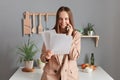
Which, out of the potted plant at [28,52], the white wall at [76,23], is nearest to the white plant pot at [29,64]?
the potted plant at [28,52]

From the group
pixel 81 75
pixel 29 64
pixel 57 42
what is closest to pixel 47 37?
pixel 57 42

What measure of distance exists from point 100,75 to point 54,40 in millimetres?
767

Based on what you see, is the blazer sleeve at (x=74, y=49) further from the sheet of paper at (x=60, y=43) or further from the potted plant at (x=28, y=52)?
the potted plant at (x=28, y=52)

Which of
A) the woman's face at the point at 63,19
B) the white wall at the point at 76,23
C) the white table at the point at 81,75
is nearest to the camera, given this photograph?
the woman's face at the point at 63,19

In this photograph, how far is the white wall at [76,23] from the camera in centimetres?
231

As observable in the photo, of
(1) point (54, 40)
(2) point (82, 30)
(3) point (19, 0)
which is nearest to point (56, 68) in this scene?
(1) point (54, 40)

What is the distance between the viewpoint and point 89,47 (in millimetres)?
2365

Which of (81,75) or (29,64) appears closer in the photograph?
(81,75)

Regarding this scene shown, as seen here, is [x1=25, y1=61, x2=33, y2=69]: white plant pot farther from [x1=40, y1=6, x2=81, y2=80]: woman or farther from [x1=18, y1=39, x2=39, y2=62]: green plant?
[x1=40, y1=6, x2=81, y2=80]: woman

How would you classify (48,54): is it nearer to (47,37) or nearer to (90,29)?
(47,37)

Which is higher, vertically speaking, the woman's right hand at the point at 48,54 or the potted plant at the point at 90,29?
the potted plant at the point at 90,29

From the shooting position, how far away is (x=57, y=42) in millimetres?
1440

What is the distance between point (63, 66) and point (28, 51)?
2.62ft

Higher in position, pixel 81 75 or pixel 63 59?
pixel 63 59
